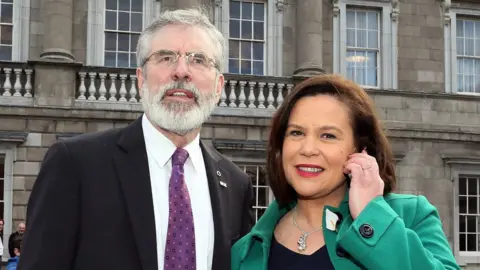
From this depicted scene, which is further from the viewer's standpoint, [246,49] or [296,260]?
[246,49]

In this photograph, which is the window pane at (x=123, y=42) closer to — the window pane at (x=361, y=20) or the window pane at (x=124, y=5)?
the window pane at (x=124, y=5)

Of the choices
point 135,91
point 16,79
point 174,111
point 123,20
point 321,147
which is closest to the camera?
point 321,147

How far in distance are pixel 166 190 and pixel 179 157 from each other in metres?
0.18

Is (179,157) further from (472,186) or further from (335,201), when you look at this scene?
(472,186)

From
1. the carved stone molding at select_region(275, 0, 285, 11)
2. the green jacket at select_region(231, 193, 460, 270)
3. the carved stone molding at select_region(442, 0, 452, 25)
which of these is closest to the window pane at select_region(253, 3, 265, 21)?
the carved stone molding at select_region(275, 0, 285, 11)

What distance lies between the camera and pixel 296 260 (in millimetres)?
2746

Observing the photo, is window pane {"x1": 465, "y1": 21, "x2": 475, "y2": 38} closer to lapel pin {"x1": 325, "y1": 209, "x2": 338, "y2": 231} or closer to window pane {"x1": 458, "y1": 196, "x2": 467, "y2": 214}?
window pane {"x1": 458, "y1": 196, "x2": 467, "y2": 214}

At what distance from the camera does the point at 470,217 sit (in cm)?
1612

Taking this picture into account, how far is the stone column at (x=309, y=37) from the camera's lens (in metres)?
14.8

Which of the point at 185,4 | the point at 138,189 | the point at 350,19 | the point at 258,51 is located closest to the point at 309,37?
the point at 258,51

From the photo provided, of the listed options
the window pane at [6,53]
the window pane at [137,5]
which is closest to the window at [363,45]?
the window pane at [137,5]

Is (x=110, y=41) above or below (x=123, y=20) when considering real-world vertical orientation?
below

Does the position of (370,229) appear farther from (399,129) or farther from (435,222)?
(399,129)

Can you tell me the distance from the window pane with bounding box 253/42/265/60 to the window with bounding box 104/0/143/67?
9.00 ft
